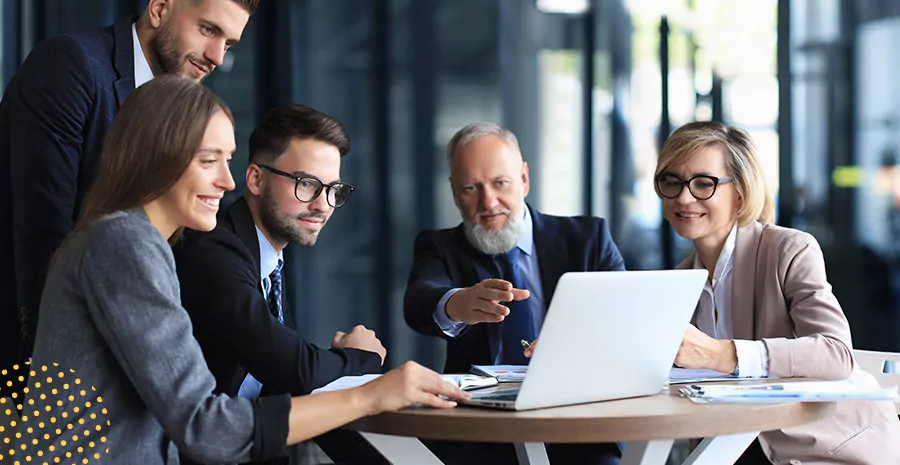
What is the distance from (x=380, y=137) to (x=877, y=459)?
373cm

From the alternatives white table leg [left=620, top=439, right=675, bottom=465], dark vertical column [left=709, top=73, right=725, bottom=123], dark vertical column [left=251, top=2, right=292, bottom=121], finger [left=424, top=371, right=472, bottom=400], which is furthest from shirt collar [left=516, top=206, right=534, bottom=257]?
dark vertical column [left=251, top=2, right=292, bottom=121]

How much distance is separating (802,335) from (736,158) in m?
0.61

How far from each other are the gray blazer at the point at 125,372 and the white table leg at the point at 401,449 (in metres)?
0.25

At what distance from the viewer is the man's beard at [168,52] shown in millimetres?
2848

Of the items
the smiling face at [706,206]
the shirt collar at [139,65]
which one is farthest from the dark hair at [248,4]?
the smiling face at [706,206]

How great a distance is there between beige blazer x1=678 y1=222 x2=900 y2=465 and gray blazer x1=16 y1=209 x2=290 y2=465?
4.42 feet

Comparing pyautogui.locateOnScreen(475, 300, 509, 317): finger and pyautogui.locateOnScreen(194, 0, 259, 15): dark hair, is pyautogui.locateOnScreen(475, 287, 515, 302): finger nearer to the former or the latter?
pyautogui.locateOnScreen(475, 300, 509, 317): finger

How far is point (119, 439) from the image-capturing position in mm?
1729

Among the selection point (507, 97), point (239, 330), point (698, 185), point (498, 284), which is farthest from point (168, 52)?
point (507, 97)

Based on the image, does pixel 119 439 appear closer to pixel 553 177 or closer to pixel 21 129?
pixel 21 129

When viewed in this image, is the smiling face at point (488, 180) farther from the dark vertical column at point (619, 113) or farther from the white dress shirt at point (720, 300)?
the dark vertical column at point (619, 113)

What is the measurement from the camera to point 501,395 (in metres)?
1.98

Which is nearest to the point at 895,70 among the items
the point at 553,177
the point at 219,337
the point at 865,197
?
the point at 865,197

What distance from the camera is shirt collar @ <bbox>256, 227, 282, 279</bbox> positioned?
8.94 ft
